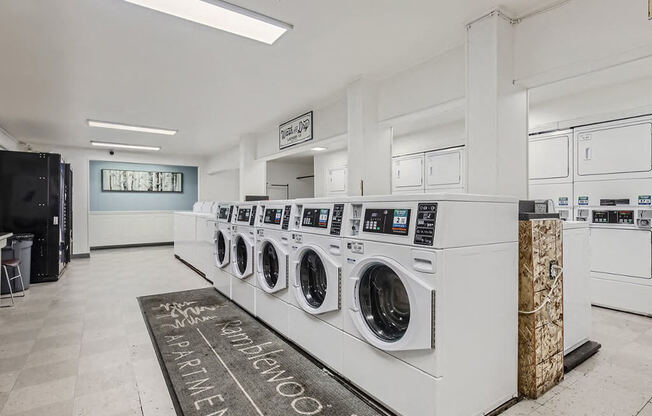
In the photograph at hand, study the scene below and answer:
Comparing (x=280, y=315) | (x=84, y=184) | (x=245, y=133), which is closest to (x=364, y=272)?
(x=280, y=315)

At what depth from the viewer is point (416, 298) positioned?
179cm

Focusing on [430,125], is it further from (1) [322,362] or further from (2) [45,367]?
(2) [45,367]

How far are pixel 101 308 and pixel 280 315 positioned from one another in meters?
2.55

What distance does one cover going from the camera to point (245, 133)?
7.33 meters

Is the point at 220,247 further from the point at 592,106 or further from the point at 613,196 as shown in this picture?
the point at 592,106

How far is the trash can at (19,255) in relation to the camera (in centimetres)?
473

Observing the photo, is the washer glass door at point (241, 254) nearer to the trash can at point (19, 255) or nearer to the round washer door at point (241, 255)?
the round washer door at point (241, 255)

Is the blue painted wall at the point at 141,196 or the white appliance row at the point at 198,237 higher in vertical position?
the blue painted wall at the point at 141,196

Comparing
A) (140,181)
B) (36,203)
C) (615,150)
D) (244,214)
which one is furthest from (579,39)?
(140,181)

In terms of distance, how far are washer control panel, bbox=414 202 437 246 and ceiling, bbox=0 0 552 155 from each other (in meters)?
1.82

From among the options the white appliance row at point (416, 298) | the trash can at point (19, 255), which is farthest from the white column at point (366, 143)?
the trash can at point (19, 255)

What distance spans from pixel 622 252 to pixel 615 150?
1.23m

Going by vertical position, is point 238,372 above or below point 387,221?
below

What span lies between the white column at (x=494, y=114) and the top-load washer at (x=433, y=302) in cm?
79
